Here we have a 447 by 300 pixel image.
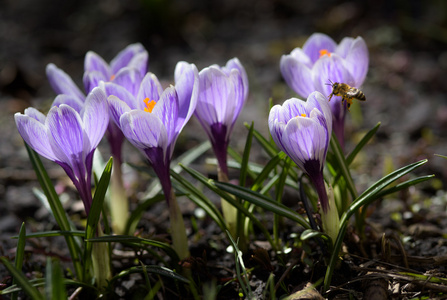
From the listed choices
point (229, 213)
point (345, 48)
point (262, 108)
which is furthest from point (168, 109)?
point (262, 108)

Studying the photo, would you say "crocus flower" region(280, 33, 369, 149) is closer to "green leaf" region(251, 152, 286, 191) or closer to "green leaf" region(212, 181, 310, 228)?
"green leaf" region(251, 152, 286, 191)

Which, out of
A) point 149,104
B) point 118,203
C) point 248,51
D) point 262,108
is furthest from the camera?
point 248,51

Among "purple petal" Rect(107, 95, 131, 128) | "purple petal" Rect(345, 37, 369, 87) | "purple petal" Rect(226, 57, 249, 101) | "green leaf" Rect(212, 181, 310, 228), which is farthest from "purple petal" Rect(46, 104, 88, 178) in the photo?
"purple petal" Rect(345, 37, 369, 87)

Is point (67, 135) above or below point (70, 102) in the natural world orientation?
below

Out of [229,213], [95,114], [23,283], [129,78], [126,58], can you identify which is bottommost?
[229,213]

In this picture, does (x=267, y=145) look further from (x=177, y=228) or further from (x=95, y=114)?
(x=95, y=114)

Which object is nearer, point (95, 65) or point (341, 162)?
point (341, 162)

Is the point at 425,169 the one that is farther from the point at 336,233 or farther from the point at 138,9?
the point at 138,9

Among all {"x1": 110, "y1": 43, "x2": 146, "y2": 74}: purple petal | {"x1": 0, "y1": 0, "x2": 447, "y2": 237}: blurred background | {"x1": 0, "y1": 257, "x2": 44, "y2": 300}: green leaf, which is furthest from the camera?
{"x1": 0, "y1": 0, "x2": 447, "y2": 237}: blurred background
